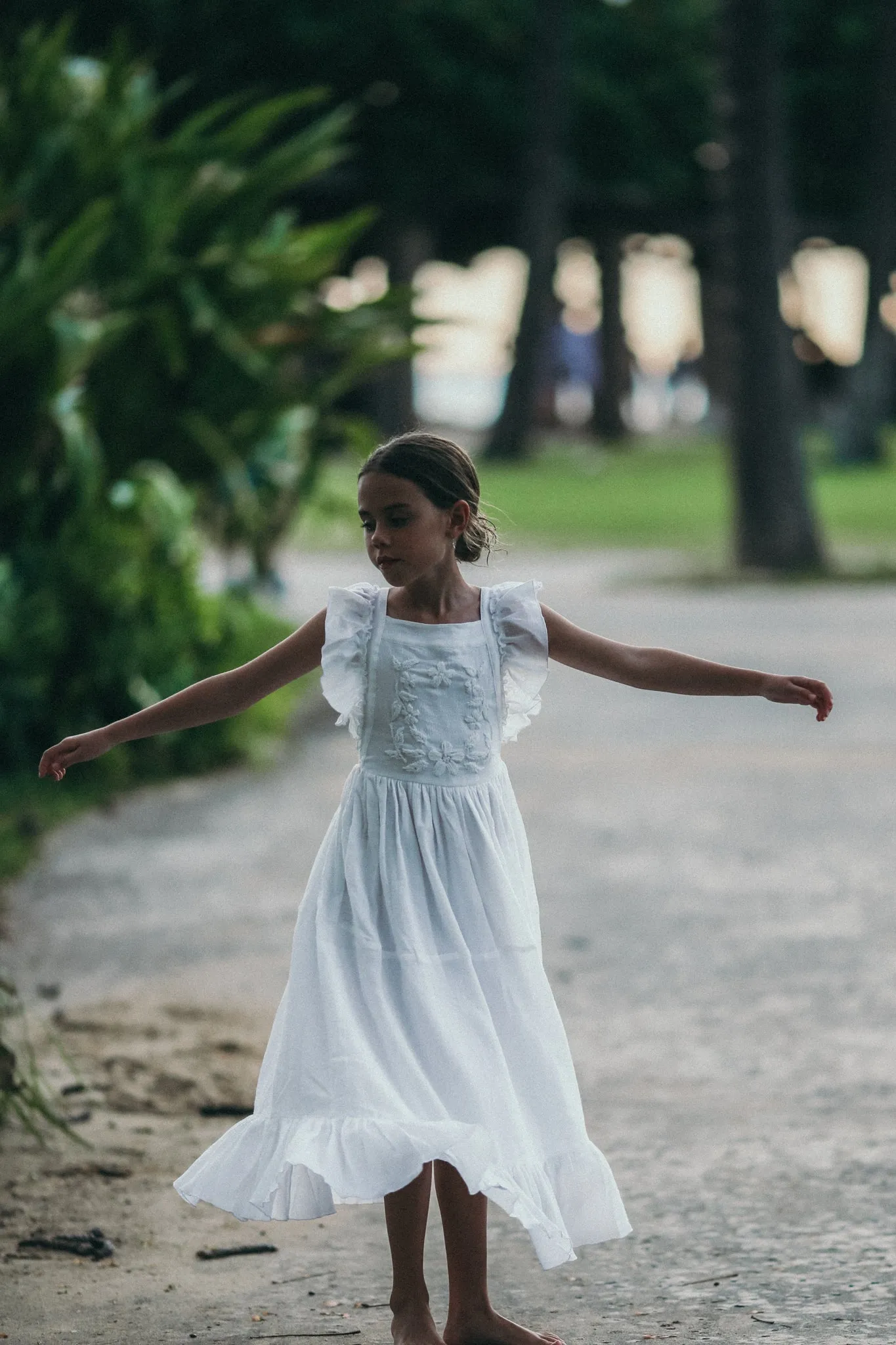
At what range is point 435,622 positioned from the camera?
3.33m

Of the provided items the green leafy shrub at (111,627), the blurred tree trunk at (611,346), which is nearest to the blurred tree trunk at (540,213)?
the blurred tree trunk at (611,346)

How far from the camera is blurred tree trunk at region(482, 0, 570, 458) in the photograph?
1199 inches

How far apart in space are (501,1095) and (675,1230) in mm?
783

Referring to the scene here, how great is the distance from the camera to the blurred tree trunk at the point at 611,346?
3906 centimetres

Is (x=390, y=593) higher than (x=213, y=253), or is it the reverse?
(x=213, y=253)

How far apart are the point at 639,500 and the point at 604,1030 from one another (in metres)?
21.6

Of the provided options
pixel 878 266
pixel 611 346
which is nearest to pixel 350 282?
pixel 878 266

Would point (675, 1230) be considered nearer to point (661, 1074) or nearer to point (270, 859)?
point (661, 1074)

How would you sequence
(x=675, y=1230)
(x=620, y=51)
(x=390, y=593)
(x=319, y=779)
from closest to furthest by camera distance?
(x=390, y=593) → (x=675, y=1230) → (x=319, y=779) → (x=620, y=51)

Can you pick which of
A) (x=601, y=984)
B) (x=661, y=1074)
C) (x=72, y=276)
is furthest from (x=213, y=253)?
(x=661, y=1074)

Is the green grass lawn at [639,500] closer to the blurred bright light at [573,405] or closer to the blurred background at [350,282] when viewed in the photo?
the blurred background at [350,282]

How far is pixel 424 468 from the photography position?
Answer: 3.25 metres

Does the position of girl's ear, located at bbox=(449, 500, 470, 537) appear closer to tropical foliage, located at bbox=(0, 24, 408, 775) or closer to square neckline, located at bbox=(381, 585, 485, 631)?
square neckline, located at bbox=(381, 585, 485, 631)

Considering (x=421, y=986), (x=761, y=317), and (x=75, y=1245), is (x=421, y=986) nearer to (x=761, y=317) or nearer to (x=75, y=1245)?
(x=75, y=1245)
